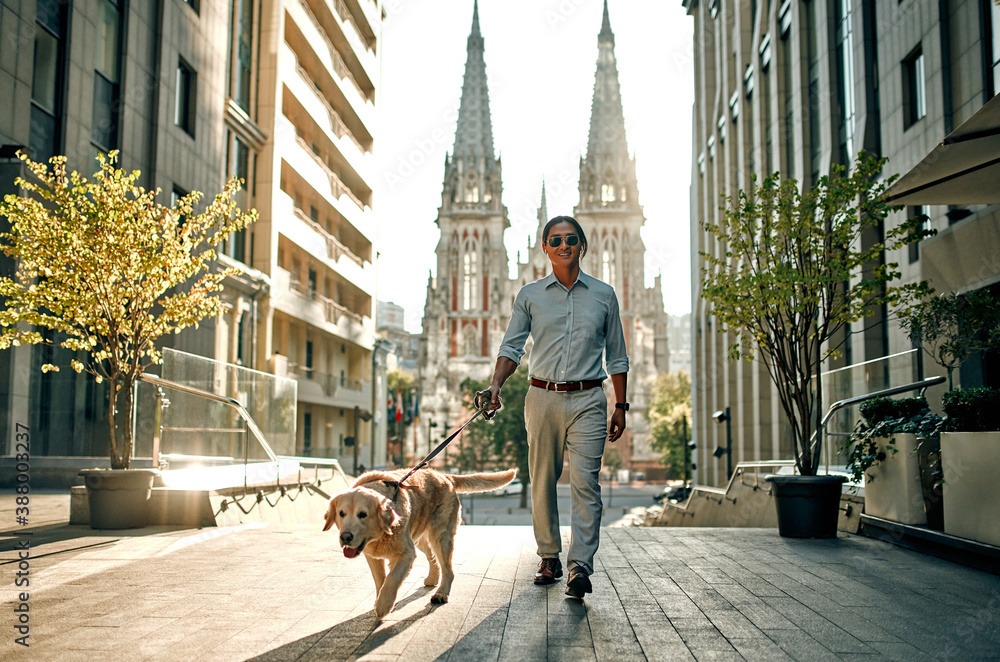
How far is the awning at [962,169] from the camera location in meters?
6.29

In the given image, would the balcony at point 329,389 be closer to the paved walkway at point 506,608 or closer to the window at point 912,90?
the window at point 912,90

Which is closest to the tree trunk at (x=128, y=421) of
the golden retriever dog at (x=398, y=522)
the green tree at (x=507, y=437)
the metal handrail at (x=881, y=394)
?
the golden retriever dog at (x=398, y=522)

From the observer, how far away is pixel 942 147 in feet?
22.1

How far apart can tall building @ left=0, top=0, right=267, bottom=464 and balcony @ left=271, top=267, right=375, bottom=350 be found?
2495 mm

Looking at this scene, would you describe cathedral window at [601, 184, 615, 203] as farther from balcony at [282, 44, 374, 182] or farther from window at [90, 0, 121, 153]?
window at [90, 0, 121, 153]

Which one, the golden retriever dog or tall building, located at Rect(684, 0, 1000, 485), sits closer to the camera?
the golden retriever dog

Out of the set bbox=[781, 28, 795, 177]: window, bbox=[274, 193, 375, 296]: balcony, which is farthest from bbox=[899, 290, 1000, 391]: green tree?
bbox=[274, 193, 375, 296]: balcony

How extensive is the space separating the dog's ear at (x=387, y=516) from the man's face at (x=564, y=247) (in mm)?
1922

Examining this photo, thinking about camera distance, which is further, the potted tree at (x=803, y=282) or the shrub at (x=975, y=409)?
the potted tree at (x=803, y=282)

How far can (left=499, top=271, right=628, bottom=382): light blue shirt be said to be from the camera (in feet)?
18.1

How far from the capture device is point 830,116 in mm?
20609

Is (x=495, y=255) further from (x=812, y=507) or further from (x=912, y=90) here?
(x=812, y=507)

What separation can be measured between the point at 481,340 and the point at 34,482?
77.5 m

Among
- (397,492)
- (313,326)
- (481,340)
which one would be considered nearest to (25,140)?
(397,492)
